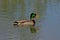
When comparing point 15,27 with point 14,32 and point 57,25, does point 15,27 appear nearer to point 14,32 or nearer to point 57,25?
point 14,32

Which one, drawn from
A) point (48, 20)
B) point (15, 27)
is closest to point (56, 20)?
point (48, 20)

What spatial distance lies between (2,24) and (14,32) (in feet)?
1.69

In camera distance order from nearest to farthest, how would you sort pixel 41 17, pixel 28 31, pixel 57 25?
pixel 28 31 < pixel 57 25 < pixel 41 17

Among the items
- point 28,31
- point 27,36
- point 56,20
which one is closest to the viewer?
point 27,36

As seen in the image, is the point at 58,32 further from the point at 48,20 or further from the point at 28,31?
the point at 48,20

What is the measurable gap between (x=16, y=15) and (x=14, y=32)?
1.22 meters

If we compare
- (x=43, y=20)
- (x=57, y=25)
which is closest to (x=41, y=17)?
(x=43, y=20)

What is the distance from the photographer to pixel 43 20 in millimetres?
4480

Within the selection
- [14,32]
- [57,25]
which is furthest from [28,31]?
[57,25]

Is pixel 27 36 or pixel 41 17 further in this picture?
pixel 41 17

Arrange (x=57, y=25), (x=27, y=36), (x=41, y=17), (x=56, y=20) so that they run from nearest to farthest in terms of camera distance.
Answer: (x=27, y=36) < (x=57, y=25) < (x=56, y=20) < (x=41, y=17)

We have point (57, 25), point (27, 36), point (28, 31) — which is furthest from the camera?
point (57, 25)

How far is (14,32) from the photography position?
3764 millimetres

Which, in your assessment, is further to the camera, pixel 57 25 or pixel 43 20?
pixel 43 20
